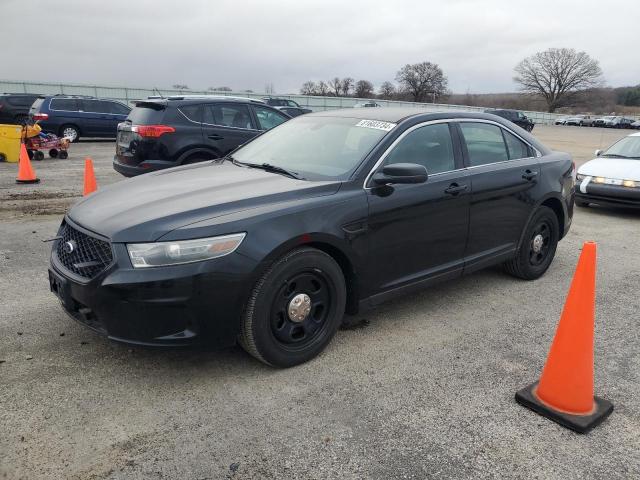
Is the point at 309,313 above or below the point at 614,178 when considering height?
below

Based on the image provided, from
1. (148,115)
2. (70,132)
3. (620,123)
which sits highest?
(620,123)

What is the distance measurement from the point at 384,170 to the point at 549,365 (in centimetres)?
158

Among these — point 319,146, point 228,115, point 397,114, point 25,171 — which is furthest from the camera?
point 25,171

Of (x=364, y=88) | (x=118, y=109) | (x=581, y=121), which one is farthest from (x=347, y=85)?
(x=118, y=109)

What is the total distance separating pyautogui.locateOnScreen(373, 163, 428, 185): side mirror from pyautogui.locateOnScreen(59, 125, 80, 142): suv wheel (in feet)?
55.1

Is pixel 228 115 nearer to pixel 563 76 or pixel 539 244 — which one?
pixel 539 244

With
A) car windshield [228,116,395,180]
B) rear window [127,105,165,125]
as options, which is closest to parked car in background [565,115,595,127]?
rear window [127,105,165,125]

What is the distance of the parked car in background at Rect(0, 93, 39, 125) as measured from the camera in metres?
18.9

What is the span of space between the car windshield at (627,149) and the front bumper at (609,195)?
120cm

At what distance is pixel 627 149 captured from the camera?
945 centimetres

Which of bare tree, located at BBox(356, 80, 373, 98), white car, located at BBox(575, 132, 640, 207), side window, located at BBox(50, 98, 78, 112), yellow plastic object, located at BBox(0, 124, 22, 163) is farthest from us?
bare tree, located at BBox(356, 80, 373, 98)

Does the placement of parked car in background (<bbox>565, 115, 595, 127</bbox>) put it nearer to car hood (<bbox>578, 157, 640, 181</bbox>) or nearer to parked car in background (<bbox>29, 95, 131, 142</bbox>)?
parked car in background (<bbox>29, 95, 131, 142</bbox>)

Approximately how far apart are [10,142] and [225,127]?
7419mm

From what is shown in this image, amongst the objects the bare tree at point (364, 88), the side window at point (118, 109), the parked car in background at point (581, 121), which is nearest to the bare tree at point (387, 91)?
the bare tree at point (364, 88)
